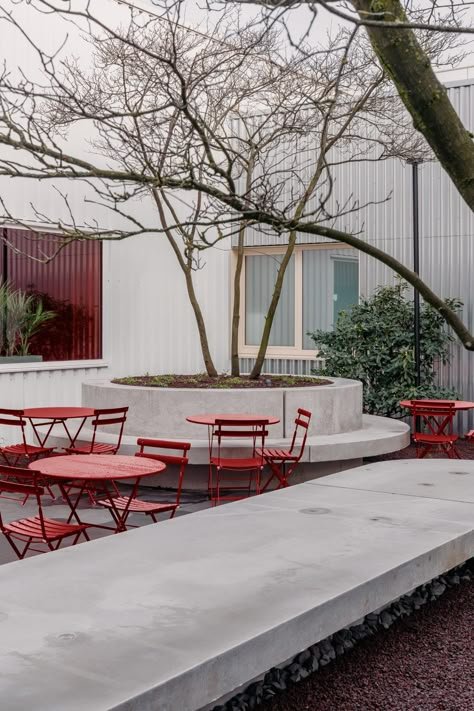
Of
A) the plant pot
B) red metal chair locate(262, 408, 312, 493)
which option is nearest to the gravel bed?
red metal chair locate(262, 408, 312, 493)

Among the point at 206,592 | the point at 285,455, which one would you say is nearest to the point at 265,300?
the point at 285,455

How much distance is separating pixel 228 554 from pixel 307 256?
10455 millimetres

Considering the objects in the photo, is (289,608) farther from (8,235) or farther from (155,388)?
(8,235)

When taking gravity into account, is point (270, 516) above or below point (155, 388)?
below

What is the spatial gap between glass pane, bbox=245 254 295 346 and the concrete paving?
29.5ft

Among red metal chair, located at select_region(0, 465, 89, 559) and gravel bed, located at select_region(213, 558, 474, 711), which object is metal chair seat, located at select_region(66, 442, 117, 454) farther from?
gravel bed, located at select_region(213, 558, 474, 711)

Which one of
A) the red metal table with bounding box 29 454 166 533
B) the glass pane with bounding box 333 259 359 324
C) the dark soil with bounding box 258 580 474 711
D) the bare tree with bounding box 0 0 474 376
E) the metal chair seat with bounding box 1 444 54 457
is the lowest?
the dark soil with bounding box 258 580 474 711

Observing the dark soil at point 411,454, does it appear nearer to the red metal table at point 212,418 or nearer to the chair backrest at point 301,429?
the chair backrest at point 301,429

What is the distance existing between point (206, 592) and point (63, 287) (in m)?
9.20

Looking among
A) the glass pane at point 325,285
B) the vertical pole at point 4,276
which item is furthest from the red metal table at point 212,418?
the glass pane at point 325,285

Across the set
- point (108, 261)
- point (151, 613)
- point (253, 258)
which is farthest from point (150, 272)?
point (151, 613)

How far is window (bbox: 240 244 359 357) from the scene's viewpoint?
557 inches

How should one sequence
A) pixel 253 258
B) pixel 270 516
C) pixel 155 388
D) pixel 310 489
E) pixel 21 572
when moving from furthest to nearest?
pixel 253 258 < pixel 155 388 < pixel 310 489 < pixel 270 516 < pixel 21 572

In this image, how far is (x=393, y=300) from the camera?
1291cm
